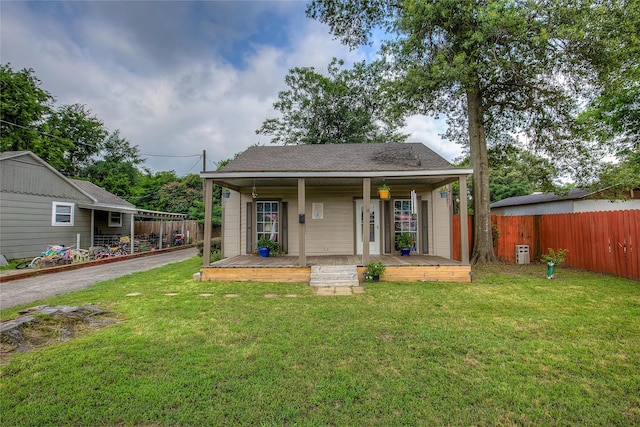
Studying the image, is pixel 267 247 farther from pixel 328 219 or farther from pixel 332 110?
pixel 332 110

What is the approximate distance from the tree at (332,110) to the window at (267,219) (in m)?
10.4

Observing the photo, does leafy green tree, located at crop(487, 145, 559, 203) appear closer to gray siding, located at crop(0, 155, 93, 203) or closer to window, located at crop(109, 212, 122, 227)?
gray siding, located at crop(0, 155, 93, 203)

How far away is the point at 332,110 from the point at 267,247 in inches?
523

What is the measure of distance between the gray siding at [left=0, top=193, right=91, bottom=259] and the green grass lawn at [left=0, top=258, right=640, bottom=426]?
753 cm

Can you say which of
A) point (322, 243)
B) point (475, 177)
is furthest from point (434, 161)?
point (322, 243)

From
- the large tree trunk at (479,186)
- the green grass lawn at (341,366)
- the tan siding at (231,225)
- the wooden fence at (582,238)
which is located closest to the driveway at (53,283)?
the green grass lawn at (341,366)

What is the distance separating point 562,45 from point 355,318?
31.7 ft

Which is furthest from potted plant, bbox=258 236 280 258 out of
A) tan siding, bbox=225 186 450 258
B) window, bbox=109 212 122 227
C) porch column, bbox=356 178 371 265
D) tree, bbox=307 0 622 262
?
window, bbox=109 212 122 227

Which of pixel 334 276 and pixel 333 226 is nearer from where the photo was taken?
pixel 334 276

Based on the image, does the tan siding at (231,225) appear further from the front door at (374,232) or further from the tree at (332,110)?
the tree at (332,110)

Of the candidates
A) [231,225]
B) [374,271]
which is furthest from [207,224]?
[374,271]

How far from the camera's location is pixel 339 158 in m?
9.88

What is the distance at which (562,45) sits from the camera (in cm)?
812

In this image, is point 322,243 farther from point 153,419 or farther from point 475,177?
point 153,419
